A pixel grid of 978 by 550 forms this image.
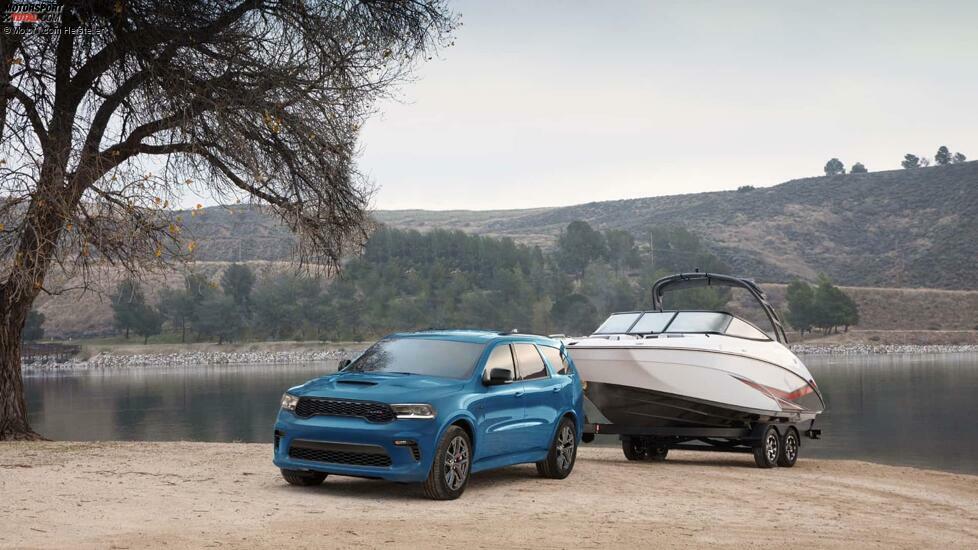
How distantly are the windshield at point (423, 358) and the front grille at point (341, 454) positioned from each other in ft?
4.70

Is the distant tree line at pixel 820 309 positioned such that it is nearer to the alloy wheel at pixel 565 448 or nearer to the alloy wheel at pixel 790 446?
the alloy wheel at pixel 790 446

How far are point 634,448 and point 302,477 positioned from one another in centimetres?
726

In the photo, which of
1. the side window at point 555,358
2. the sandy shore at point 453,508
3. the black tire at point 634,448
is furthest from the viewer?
the black tire at point 634,448

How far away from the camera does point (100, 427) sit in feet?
115

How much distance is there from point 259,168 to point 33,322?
315 feet

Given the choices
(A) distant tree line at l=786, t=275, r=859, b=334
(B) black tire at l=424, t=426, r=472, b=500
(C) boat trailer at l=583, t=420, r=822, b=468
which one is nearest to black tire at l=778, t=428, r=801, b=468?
(C) boat trailer at l=583, t=420, r=822, b=468

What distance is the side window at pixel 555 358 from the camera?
1481cm

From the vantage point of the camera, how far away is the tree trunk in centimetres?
1886

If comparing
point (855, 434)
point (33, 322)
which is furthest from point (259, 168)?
point (33, 322)

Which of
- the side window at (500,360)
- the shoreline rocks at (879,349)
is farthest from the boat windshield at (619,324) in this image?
the shoreline rocks at (879,349)

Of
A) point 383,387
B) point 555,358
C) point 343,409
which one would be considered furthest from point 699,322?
point 343,409

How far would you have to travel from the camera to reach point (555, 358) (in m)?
15.1

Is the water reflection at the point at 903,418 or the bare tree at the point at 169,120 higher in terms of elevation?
the bare tree at the point at 169,120

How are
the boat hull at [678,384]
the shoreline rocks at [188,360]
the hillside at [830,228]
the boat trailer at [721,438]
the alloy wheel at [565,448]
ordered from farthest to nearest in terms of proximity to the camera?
the hillside at [830,228] → the shoreline rocks at [188,360] → the boat trailer at [721,438] → the boat hull at [678,384] → the alloy wheel at [565,448]
